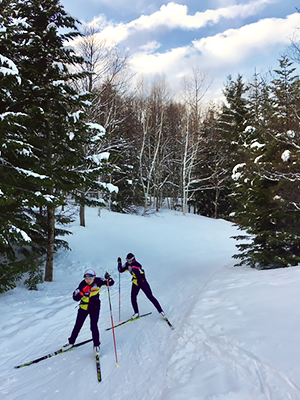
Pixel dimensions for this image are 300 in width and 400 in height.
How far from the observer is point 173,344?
4.85 m

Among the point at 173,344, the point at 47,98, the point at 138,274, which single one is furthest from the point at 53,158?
the point at 173,344

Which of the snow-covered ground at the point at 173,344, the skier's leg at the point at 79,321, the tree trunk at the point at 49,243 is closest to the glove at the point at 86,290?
the skier's leg at the point at 79,321

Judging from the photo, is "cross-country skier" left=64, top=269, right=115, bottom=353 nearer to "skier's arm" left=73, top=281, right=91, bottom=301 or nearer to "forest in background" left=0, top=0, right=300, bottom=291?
"skier's arm" left=73, top=281, right=91, bottom=301

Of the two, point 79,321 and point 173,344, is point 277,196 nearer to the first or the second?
point 173,344

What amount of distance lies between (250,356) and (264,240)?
7252 millimetres

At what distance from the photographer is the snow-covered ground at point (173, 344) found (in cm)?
346

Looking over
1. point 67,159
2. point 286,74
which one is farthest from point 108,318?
point 286,74

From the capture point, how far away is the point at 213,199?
106 ft

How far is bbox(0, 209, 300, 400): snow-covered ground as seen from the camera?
136 inches

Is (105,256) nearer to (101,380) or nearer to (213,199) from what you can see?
(101,380)

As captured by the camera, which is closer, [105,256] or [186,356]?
[186,356]

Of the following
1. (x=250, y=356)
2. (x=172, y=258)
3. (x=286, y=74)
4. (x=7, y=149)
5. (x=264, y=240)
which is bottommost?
(x=172, y=258)

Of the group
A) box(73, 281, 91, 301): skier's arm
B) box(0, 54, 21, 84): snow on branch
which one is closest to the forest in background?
box(0, 54, 21, 84): snow on branch

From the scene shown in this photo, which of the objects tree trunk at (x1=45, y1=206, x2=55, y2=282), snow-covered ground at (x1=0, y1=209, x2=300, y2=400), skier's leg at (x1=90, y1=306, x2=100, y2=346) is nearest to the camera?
snow-covered ground at (x1=0, y1=209, x2=300, y2=400)
